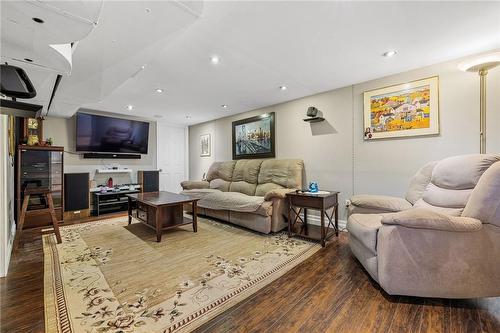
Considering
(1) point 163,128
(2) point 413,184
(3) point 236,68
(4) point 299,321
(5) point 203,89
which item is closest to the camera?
(4) point 299,321

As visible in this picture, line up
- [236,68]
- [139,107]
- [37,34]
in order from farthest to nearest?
[139,107] → [236,68] → [37,34]

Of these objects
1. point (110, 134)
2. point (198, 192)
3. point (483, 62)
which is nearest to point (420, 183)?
point (483, 62)

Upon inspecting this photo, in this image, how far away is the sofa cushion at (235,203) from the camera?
10.3ft

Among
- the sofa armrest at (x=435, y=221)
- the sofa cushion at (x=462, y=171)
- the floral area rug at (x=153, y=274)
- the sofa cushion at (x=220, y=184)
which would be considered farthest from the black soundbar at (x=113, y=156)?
the sofa cushion at (x=462, y=171)

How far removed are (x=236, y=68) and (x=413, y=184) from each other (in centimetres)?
247

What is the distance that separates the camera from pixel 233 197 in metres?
3.57

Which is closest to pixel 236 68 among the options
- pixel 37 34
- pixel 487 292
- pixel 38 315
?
pixel 37 34

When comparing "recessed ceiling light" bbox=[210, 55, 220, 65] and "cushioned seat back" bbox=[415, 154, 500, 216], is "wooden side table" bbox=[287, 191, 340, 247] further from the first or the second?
"recessed ceiling light" bbox=[210, 55, 220, 65]

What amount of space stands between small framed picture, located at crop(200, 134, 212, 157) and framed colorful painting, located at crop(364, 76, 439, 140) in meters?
3.79

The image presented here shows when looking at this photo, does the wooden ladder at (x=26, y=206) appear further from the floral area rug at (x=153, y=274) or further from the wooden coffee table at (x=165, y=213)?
the wooden coffee table at (x=165, y=213)

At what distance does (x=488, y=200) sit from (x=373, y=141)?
5.53 feet

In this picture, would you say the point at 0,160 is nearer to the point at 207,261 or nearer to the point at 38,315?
the point at 38,315

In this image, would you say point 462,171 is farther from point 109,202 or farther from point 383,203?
point 109,202

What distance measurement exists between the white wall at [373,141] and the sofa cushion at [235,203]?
1.12m
